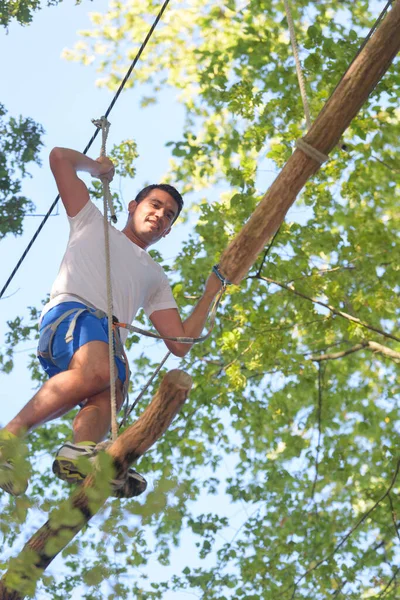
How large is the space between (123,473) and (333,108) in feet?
5.08

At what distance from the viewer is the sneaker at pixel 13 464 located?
2.40 meters

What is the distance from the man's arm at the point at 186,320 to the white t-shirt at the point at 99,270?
0.47 ft

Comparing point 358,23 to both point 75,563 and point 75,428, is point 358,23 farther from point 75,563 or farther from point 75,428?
point 75,428

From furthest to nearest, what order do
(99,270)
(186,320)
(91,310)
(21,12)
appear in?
(21,12) < (186,320) < (99,270) < (91,310)

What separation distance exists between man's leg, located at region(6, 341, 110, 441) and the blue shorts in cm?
5

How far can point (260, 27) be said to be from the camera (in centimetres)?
903

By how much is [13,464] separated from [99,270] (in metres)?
1.15

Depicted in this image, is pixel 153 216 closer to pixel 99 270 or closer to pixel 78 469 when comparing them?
pixel 99 270

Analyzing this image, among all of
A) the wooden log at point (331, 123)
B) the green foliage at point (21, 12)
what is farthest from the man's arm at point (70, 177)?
the green foliage at point (21, 12)

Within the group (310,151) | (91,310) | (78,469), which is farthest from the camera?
(91,310)

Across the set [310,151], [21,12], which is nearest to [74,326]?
[310,151]

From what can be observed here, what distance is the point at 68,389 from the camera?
308 centimetres

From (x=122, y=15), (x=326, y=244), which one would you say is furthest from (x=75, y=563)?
(x=122, y=15)

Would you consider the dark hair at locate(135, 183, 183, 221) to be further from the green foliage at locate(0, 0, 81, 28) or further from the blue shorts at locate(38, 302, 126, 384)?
the green foliage at locate(0, 0, 81, 28)
